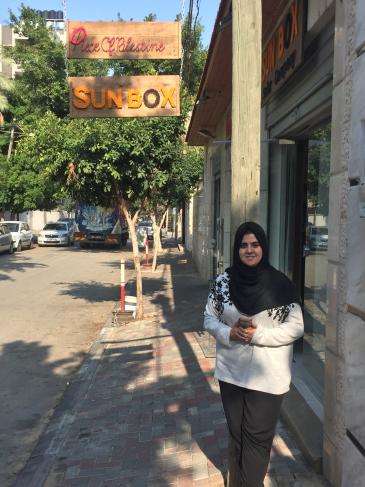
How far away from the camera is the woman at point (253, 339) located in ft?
8.62

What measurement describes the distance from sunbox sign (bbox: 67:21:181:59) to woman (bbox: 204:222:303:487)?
4.23 metres

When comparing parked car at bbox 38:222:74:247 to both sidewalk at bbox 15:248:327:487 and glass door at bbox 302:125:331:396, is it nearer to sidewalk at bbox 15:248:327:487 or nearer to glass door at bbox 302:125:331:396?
sidewalk at bbox 15:248:327:487

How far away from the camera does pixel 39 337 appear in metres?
8.09

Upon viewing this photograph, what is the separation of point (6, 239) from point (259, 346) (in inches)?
894

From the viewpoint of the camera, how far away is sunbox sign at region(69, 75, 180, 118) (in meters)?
6.25

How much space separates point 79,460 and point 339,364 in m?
2.16

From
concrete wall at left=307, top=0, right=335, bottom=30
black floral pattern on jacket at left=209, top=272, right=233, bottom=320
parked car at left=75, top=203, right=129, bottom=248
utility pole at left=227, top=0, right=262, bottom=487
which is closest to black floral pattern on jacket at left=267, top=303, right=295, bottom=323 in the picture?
black floral pattern on jacket at left=209, top=272, right=233, bottom=320

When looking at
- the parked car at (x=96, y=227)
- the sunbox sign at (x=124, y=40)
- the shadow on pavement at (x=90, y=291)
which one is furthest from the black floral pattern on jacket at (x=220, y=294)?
the parked car at (x=96, y=227)

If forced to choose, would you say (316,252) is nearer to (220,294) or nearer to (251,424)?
(220,294)

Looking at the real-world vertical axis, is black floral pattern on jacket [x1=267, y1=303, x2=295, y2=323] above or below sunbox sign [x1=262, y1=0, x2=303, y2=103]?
below

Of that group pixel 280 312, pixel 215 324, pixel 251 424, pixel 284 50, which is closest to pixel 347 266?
pixel 280 312

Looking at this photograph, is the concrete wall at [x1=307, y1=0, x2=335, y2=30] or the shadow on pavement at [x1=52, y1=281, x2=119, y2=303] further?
the shadow on pavement at [x1=52, y1=281, x2=119, y2=303]

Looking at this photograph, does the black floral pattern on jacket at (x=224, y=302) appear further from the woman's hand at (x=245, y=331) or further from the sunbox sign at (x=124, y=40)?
the sunbox sign at (x=124, y=40)

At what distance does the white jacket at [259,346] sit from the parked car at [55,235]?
27.5 m
